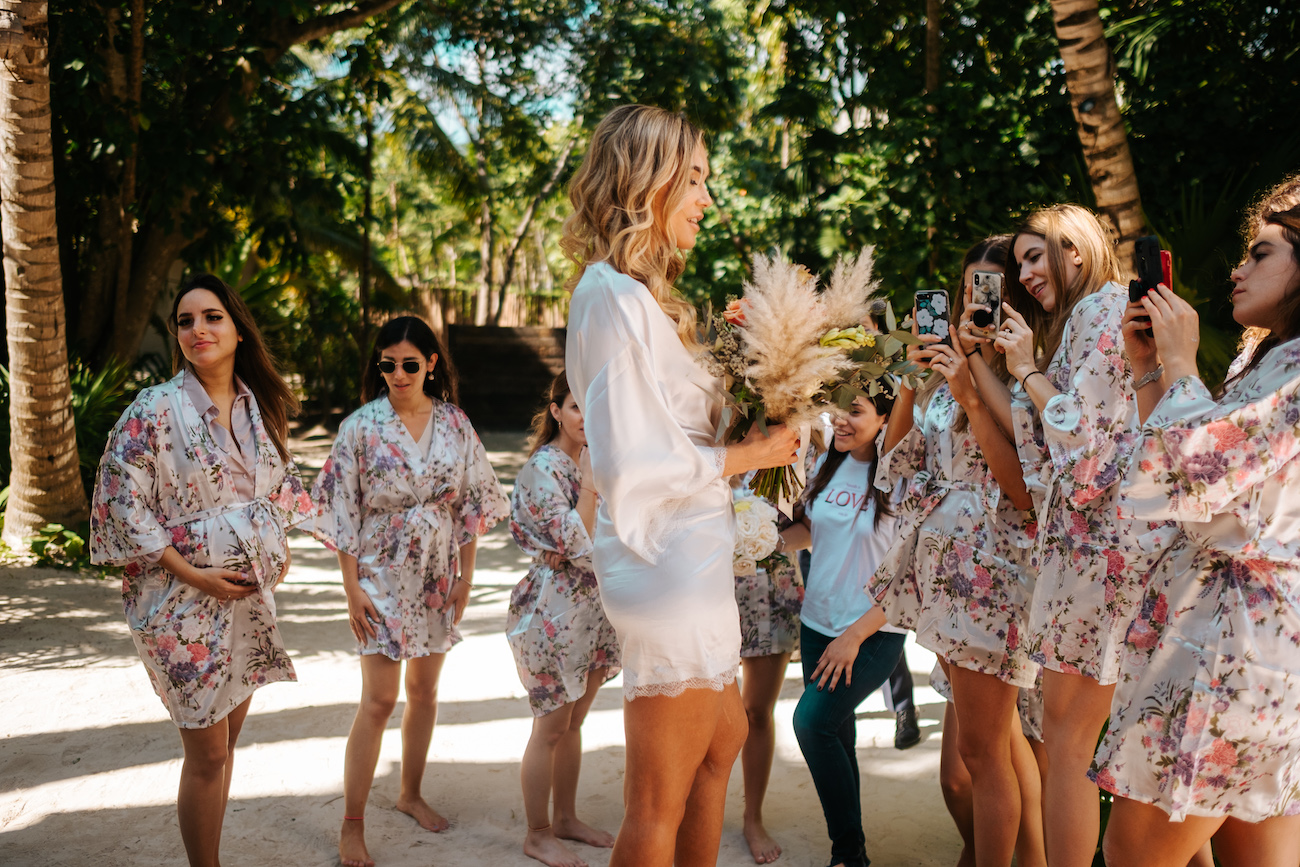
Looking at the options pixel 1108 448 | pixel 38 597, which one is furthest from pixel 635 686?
pixel 38 597

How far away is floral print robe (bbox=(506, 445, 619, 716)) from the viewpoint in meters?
3.67

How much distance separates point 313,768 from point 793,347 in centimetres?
332

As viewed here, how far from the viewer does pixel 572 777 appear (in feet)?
12.7

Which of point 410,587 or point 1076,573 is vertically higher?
point 1076,573

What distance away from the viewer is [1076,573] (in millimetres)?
2674

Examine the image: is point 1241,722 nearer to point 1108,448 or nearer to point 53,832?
point 1108,448

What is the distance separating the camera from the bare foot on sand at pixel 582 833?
3769mm

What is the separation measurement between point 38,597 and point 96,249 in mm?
4256

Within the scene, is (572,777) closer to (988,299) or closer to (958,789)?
(958,789)

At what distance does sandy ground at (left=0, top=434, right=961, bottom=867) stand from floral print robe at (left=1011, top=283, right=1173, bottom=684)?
1394mm

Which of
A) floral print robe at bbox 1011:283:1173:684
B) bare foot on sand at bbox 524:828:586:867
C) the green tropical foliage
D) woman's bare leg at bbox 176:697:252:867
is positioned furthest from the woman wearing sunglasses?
the green tropical foliage

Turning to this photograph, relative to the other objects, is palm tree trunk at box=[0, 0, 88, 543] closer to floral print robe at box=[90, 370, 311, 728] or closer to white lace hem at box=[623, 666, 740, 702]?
floral print robe at box=[90, 370, 311, 728]

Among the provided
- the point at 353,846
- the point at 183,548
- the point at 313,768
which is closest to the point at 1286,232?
the point at 183,548

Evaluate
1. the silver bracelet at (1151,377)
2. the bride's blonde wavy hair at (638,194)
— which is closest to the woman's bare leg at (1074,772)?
the silver bracelet at (1151,377)
